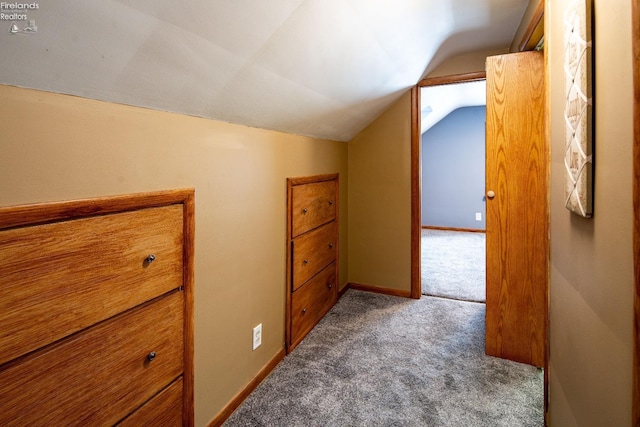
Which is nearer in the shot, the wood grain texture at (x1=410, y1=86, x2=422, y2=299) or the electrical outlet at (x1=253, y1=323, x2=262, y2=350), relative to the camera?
the electrical outlet at (x1=253, y1=323, x2=262, y2=350)

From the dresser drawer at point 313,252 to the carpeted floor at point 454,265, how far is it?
3.35 ft

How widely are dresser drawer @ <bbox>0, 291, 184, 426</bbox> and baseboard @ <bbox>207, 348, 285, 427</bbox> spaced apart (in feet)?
1.26

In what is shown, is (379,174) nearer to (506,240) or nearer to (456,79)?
(456,79)

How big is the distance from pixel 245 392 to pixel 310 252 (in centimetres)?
97

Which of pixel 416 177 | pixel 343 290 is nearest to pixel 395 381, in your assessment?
pixel 343 290

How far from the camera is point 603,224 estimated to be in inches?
38.0

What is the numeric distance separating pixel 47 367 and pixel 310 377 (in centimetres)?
130

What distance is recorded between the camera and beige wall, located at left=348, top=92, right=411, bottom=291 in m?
3.07

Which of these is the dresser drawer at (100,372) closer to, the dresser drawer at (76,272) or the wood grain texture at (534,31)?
the dresser drawer at (76,272)

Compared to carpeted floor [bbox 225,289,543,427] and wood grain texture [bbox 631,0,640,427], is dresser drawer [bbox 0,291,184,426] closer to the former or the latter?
carpeted floor [bbox 225,289,543,427]

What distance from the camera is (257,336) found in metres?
1.88

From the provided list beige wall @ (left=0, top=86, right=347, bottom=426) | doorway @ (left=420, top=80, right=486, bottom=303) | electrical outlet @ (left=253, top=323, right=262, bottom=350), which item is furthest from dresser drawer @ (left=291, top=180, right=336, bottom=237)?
doorway @ (left=420, top=80, right=486, bottom=303)

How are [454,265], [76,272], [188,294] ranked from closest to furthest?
[76,272], [188,294], [454,265]

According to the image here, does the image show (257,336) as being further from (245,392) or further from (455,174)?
(455,174)
